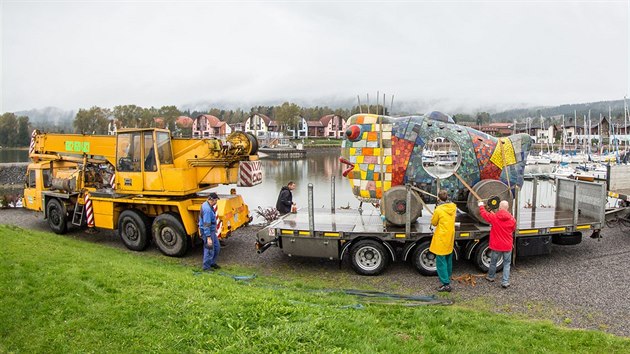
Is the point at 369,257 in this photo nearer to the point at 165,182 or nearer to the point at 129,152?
the point at 165,182

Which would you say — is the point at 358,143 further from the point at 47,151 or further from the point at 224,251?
the point at 47,151

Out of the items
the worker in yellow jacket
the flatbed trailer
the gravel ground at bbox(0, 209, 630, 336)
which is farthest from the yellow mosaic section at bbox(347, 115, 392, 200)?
the worker in yellow jacket

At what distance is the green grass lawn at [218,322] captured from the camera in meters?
4.88

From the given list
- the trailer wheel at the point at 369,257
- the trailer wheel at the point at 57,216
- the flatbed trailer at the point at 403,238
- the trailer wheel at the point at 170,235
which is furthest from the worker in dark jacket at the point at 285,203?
the trailer wheel at the point at 57,216

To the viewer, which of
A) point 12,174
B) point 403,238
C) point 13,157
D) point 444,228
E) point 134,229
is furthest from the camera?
point 13,157

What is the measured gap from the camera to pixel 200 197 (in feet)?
36.5

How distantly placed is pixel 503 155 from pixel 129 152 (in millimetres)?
9240

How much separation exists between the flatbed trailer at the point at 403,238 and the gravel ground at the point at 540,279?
1.11ft

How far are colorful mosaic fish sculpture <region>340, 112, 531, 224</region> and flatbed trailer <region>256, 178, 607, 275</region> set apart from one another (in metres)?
0.93

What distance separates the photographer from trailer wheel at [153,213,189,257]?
10594mm

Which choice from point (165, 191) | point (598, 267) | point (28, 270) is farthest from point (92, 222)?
point (598, 267)

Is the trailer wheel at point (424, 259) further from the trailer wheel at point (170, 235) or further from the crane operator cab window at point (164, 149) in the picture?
the crane operator cab window at point (164, 149)

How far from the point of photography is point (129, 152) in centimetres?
1106

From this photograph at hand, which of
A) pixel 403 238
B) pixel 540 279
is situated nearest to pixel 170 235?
pixel 403 238
